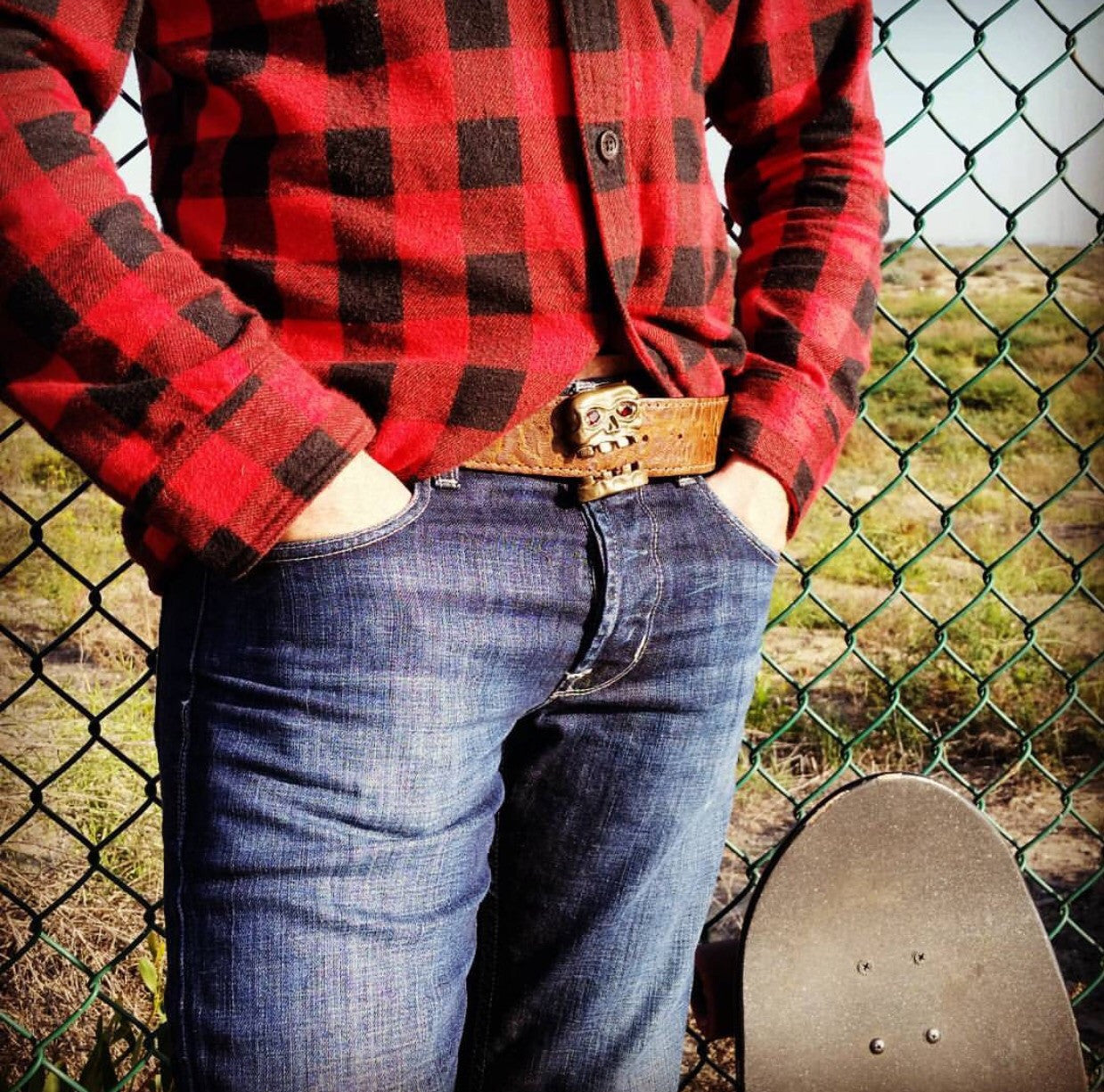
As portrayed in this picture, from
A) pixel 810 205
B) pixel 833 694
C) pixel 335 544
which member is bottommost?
pixel 833 694

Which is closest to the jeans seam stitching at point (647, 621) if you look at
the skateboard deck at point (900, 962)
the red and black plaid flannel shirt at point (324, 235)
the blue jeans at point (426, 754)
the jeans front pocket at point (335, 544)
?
the blue jeans at point (426, 754)

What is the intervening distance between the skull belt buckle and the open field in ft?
2.38

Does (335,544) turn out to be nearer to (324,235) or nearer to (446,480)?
(446,480)

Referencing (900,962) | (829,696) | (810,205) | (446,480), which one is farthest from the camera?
(829,696)

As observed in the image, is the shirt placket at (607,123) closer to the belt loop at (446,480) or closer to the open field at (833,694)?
the belt loop at (446,480)

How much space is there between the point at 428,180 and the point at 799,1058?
4.25 feet

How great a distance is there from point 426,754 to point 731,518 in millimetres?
431

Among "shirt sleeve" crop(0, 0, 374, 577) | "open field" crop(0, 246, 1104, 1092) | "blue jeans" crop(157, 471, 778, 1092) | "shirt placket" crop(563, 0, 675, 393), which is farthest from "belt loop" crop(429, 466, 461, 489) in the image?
"open field" crop(0, 246, 1104, 1092)

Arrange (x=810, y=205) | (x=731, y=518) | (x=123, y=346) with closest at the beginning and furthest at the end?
(x=123, y=346) < (x=731, y=518) < (x=810, y=205)

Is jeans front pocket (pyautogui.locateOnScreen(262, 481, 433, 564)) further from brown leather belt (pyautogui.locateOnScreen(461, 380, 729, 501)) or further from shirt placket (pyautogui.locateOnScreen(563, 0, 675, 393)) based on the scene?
shirt placket (pyautogui.locateOnScreen(563, 0, 675, 393))

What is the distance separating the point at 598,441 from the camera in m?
1.10

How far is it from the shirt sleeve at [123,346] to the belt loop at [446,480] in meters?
0.11

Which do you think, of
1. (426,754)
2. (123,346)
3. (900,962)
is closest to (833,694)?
(900,962)

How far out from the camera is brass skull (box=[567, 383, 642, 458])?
42.9 inches
